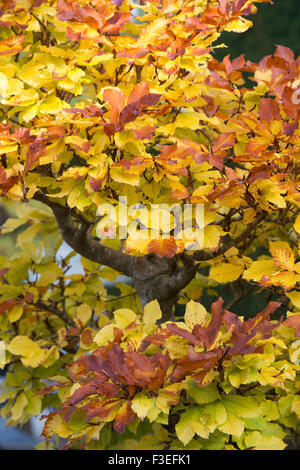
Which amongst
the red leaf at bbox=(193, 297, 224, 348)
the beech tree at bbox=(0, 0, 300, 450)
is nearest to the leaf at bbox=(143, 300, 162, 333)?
the beech tree at bbox=(0, 0, 300, 450)

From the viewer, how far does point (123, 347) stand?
108 centimetres

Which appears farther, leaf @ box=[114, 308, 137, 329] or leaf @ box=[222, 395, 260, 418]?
leaf @ box=[114, 308, 137, 329]

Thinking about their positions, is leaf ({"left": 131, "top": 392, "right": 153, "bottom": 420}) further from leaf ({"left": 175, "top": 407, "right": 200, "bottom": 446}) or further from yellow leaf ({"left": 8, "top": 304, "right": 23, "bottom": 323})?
yellow leaf ({"left": 8, "top": 304, "right": 23, "bottom": 323})

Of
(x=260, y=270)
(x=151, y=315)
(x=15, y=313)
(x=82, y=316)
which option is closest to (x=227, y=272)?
(x=260, y=270)

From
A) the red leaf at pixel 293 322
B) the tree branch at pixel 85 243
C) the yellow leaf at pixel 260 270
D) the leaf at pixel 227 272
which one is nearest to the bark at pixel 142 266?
the tree branch at pixel 85 243

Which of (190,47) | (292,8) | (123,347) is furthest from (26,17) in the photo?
(292,8)

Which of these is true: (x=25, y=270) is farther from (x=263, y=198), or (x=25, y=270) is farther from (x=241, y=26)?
(x=241, y=26)

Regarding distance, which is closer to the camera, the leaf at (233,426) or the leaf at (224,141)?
the leaf at (233,426)

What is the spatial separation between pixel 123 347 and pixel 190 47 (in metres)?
0.70

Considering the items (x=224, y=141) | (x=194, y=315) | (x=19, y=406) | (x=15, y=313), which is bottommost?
(x=19, y=406)

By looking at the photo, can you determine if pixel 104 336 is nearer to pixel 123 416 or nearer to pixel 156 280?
pixel 123 416

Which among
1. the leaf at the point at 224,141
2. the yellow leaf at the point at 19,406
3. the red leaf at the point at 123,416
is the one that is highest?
the leaf at the point at 224,141

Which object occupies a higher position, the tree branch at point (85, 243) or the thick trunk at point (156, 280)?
the tree branch at point (85, 243)

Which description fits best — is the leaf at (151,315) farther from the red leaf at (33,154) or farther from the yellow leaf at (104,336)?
the red leaf at (33,154)
